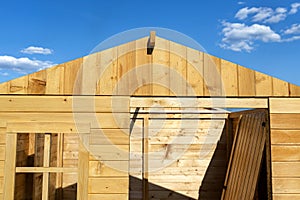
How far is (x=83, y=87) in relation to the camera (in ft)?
8.79

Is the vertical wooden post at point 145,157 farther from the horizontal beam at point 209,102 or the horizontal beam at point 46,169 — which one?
the horizontal beam at point 46,169

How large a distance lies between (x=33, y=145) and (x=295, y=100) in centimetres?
272

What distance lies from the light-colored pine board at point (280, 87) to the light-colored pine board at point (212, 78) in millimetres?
538

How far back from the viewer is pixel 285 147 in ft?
8.94

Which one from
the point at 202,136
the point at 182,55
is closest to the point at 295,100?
the point at 182,55

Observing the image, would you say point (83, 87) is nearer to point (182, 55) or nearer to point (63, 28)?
point (182, 55)

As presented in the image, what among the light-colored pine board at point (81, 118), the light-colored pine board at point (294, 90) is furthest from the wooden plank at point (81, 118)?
the light-colored pine board at point (294, 90)

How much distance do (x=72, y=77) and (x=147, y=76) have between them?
0.70m

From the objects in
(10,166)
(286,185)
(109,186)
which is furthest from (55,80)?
(286,185)

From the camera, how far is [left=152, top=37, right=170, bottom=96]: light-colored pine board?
2.69 metres

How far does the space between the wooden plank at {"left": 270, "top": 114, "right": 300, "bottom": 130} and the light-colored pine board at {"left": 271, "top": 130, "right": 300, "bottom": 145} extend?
0.13ft

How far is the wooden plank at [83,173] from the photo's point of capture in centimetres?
261

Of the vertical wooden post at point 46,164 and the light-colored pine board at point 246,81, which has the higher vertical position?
the light-colored pine board at point 246,81

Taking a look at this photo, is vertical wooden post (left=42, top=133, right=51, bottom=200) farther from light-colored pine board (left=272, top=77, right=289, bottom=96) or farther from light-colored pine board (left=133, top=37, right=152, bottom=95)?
light-colored pine board (left=272, top=77, right=289, bottom=96)
